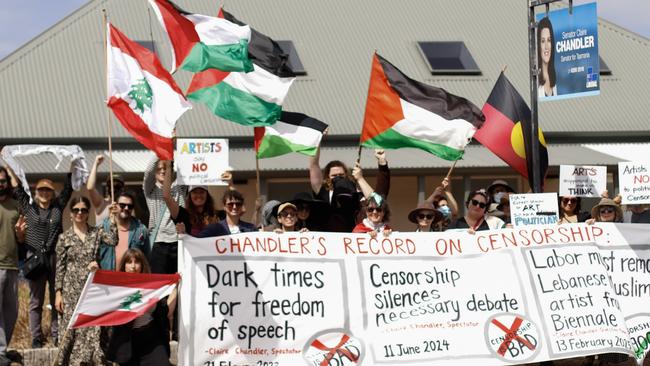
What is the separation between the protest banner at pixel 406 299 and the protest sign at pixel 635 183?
1623mm

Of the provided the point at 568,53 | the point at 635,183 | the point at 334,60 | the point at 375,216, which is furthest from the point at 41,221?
the point at 334,60

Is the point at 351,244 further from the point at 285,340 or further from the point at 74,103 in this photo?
the point at 74,103

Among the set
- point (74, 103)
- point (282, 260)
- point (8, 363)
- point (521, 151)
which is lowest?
point (8, 363)

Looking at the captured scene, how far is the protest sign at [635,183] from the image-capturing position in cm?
1197

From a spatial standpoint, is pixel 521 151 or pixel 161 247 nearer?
pixel 161 247

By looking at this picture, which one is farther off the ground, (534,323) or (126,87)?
(126,87)

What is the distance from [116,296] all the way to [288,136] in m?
2.85

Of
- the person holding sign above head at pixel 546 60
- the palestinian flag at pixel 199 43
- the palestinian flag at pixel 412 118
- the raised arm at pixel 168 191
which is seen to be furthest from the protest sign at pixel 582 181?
the raised arm at pixel 168 191

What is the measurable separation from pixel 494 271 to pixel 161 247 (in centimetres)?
311

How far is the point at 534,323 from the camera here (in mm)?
9938

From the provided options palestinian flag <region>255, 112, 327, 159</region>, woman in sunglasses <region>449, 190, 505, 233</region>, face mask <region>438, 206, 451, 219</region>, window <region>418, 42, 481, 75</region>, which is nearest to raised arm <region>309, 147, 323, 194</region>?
palestinian flag <region>255, 112, 327, 159</region>

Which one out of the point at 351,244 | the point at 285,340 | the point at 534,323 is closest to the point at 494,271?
the point at 534,323

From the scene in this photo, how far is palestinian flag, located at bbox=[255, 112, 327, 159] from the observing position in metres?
11.0

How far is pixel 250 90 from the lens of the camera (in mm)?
10719
